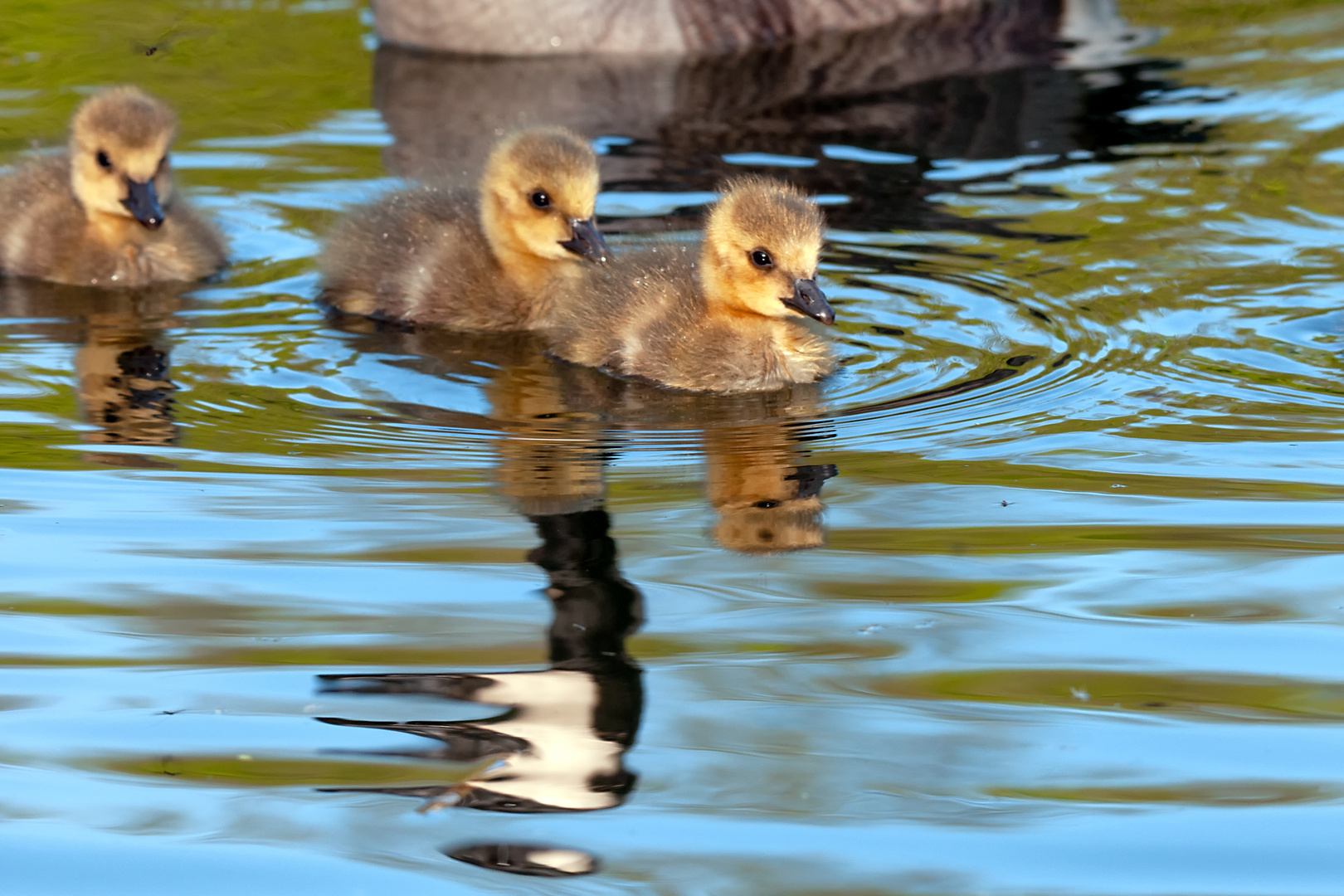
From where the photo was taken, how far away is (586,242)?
6082 mm

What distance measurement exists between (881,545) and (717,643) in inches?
23.9

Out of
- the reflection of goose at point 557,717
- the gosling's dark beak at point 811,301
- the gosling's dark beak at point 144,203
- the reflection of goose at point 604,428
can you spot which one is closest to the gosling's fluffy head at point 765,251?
the gosling's dark beak at point 811,301

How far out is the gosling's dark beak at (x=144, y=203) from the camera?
6.45 meters

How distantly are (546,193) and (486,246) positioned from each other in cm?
36

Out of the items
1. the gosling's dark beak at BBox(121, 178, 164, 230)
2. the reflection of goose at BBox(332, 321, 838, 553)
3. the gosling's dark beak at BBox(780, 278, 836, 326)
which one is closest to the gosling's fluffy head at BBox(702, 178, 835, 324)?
the gosling's dark beak at BBox(780, 278, 836, 326)

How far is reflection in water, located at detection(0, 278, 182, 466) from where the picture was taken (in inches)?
200

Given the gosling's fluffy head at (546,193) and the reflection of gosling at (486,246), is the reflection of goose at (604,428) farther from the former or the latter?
the gosling's fluffy head at (546,193)

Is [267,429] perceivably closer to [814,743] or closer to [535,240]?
[535,240]

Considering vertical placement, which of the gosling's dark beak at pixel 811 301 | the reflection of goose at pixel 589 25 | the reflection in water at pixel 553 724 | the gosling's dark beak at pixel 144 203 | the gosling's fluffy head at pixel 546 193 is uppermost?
the reflection of goose at pixel 589 25

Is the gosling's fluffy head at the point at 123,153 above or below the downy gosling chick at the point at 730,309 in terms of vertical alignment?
above

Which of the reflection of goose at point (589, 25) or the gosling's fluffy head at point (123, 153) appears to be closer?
the gosling's fluffy head at point (123, 153)

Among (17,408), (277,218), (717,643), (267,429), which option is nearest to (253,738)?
(717,643)

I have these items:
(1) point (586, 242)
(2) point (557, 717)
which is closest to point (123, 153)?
(1) point (586, 242)

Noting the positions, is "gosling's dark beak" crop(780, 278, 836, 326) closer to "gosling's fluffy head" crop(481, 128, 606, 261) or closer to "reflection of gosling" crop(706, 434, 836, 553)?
"reflection of gosling" crop(706, 434, 836, 553)
